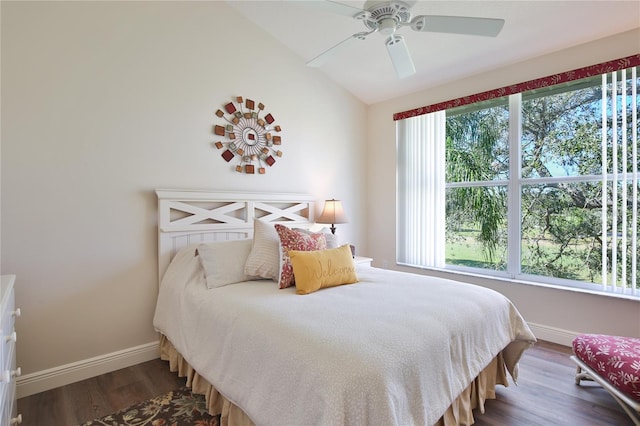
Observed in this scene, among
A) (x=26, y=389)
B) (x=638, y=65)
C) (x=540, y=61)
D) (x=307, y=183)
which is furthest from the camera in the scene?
(x=307, y=183)

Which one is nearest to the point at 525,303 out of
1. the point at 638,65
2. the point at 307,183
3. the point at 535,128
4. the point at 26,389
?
the point at 535,128

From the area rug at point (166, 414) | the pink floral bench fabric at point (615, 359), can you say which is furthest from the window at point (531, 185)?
the area rug at point (166, 414)

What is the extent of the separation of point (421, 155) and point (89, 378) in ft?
11.9

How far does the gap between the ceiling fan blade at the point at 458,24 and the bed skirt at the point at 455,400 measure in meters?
1.91

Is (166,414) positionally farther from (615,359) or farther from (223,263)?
(615,359)

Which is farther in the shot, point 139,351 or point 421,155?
point 421,155

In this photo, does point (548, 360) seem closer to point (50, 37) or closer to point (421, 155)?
point (421, 155)

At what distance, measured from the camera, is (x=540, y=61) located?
9.20ft

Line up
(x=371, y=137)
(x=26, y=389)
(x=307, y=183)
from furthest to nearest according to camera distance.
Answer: (x=371, y=137) < (x=307, y=183) < (x=26, y=389)

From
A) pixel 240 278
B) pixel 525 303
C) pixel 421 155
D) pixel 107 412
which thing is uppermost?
pixel 421 155

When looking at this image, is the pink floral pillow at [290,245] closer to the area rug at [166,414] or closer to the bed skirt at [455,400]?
the bed skirt at [455,400]

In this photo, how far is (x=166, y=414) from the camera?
5.77 ft

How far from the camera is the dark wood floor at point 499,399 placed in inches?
67.7

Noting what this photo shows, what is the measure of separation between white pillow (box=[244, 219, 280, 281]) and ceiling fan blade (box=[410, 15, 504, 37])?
1598 millimetres
